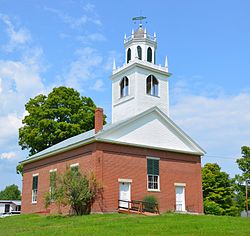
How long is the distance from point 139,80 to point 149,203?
386 inches

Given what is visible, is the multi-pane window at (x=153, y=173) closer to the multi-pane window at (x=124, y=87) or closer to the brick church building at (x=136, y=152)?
the brick church building at (x=136, y=152)

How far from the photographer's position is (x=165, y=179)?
30438 mm

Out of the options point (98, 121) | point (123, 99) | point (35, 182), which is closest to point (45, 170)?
point (35, 182)

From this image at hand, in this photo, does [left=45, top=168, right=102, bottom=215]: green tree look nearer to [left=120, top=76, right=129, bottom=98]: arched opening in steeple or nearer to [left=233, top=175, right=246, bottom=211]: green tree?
[left=120, top=76, right=129, bottom=98]: arched opening in steeple

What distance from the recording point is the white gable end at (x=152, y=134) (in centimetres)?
2875

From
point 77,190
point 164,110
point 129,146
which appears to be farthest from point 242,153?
point 77,190

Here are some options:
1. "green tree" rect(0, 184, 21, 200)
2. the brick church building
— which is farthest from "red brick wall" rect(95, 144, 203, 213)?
"green tree" rect(0, 184, 21, 200)

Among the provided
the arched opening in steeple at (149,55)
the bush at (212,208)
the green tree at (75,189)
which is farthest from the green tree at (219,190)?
the green tree at (75,189)

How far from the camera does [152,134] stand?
100ft

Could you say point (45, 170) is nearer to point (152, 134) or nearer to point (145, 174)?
point (145, 174)

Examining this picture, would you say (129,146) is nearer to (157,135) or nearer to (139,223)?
(157,135)

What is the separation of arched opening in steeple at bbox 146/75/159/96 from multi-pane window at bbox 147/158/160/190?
Answer: 19.4ft

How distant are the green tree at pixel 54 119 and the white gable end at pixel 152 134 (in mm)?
15798

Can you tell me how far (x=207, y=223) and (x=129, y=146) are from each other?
36.8ft
